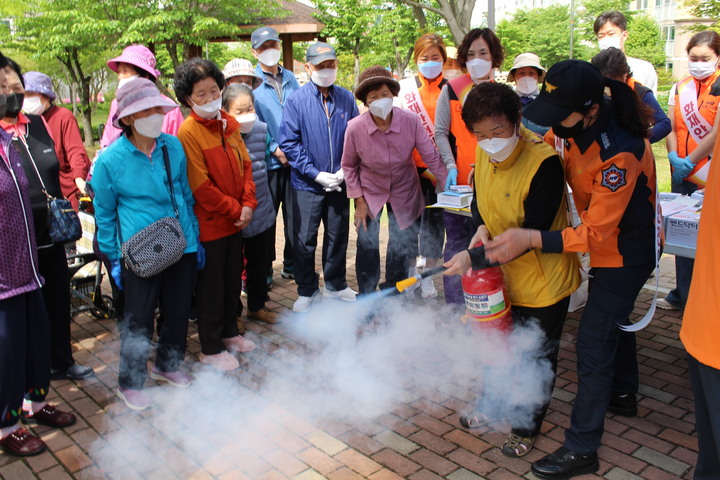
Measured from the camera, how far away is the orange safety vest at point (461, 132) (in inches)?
199

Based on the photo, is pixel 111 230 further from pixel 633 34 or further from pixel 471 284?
pixel 633 34

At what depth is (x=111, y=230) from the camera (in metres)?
3.82

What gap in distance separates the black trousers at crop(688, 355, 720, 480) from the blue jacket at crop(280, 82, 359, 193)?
365cm

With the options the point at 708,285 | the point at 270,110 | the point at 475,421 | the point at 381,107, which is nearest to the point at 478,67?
the point at 381,107

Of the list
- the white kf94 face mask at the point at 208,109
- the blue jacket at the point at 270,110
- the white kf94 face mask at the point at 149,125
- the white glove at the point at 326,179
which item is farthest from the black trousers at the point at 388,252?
the white kf94 face mask at the point at 149,125

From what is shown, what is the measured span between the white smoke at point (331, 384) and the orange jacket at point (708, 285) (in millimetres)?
1249

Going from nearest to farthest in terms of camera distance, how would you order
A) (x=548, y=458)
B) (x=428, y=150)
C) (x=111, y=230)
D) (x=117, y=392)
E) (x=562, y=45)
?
(x=548, y=458), (x=111, y=230), (x=117, y=392), (x=428, y=150), (x=562, y=45)

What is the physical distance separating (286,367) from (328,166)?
1913 millimetres

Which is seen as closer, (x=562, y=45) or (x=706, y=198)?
(x=706, y=198)

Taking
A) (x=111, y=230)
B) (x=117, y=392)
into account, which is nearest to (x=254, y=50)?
(x=111, y=230)

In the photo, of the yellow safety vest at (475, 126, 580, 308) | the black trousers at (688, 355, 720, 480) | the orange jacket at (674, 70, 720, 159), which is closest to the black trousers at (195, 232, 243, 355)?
the yellow safety vest at (475, 126, 580, 308)

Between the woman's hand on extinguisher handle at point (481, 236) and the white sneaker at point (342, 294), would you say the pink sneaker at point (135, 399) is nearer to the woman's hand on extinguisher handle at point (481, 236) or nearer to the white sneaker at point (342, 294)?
the white sneaker at point (342, 294)

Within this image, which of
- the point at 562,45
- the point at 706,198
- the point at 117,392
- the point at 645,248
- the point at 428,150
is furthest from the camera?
the point at 562,45

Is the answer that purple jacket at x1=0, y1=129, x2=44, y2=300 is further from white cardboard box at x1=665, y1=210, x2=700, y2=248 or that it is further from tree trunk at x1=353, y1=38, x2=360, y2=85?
tree trunk at x1=353, y1=38, x2=360, y2=85
